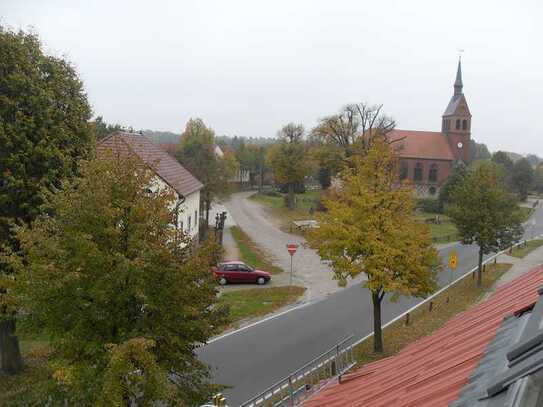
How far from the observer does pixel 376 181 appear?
1670 centimetres

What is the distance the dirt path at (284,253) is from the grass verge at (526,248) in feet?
54.8

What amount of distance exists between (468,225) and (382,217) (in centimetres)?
1387

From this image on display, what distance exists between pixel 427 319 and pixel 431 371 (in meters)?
17.0

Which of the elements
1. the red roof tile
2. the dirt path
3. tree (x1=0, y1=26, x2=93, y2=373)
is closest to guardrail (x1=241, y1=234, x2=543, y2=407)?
the red roof tile

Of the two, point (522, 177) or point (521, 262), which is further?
point (522, 177)

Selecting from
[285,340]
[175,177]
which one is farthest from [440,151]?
[285,340]

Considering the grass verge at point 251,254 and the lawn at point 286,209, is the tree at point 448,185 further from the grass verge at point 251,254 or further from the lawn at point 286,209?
the grass verge at point 251,254

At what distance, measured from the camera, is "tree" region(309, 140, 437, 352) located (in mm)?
15430

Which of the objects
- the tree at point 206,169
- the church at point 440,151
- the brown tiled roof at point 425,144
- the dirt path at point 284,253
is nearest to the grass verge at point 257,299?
the dirt path at point 284,253

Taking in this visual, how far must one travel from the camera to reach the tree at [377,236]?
50.6 ft

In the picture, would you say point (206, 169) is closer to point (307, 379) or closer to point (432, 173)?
point (307, 379)

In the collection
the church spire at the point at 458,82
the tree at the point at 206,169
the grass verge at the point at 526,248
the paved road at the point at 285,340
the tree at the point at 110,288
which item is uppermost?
the church spire at the point at 458,82

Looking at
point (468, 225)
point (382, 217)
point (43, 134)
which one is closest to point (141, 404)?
point (43, 134)

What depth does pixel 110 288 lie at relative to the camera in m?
8.41
